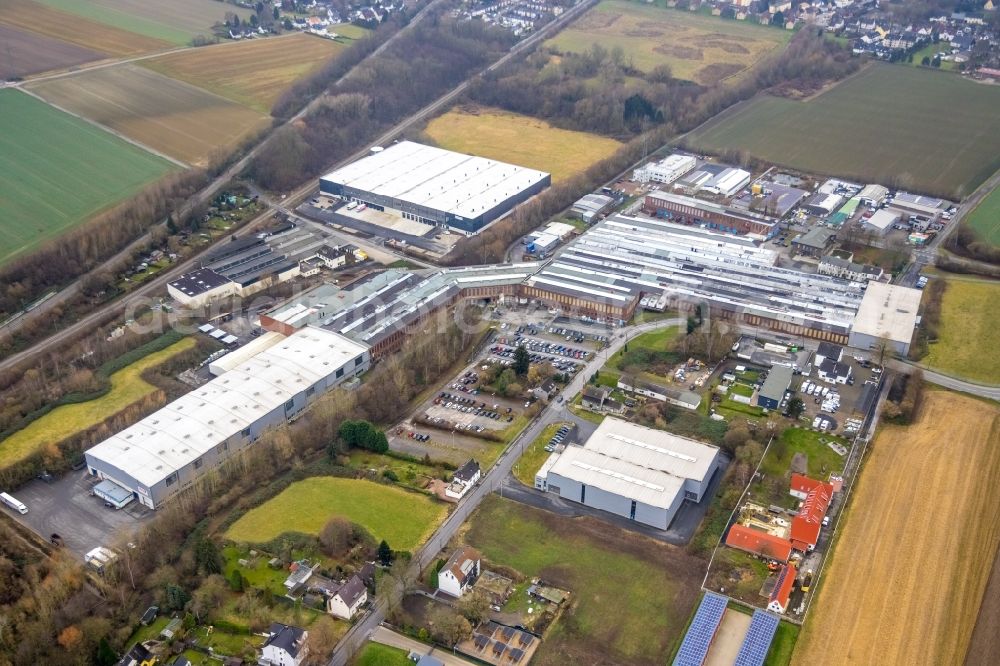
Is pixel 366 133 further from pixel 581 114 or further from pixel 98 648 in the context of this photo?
pixel 98 648

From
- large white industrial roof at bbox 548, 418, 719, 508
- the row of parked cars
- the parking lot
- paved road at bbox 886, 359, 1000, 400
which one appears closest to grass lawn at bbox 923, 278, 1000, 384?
paved road at bbox 886, 359, 1000, 400

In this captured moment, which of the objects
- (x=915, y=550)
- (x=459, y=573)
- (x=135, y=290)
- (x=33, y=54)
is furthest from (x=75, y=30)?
(x=915, y=550)

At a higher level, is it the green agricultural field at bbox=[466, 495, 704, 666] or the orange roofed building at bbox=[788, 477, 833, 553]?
the orange roofed building at bbox=[788, 477, 833, 553]

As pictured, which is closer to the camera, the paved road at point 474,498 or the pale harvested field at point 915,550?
the pale harvested field at point 915,550

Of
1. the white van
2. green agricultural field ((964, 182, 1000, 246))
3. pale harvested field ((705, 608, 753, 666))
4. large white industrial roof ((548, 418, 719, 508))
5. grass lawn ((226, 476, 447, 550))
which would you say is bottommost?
the white van

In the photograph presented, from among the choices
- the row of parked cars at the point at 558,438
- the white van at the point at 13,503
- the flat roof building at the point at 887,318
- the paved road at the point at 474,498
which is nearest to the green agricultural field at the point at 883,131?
the flat roof building at the point at 887,318

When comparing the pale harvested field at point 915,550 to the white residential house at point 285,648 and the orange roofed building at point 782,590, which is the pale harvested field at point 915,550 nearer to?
the orange roofed building at point 782,590

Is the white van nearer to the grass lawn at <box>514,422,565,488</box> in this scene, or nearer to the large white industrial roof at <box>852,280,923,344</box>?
the grass lawn at <box>514,422,565,488</box>
